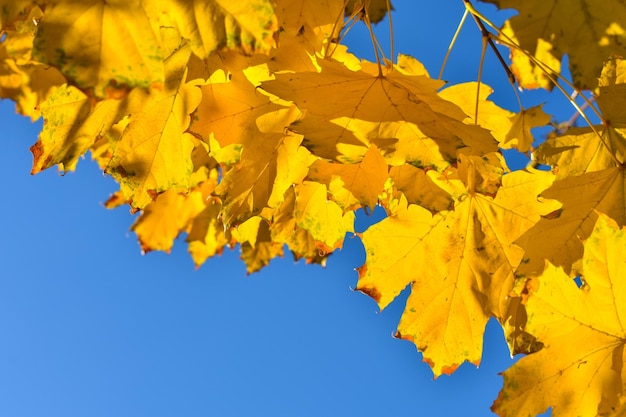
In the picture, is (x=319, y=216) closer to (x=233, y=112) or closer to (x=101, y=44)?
(x=233, y=112)

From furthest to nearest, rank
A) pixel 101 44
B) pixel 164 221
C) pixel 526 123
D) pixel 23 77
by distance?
pixel 164 221 < pixel 23 77 < pixel 526 123 < pixel 101 44

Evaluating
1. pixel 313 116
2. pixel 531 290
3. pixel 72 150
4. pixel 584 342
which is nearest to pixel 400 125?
pixel 313 116

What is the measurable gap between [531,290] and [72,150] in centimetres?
105

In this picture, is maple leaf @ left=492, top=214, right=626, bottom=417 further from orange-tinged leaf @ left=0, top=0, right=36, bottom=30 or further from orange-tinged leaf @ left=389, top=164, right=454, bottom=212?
orange-tinged leaf @ left=0, top=0, right=36, bottom=30

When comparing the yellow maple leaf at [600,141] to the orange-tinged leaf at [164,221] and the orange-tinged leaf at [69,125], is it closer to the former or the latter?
the orange-tinged leaf at [69,125]

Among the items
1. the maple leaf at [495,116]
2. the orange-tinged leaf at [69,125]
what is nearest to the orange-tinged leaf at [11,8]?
the orange-tinged leaf at [69,125]

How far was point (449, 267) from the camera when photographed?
1.49 meters

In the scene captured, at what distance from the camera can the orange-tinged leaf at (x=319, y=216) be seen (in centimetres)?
150

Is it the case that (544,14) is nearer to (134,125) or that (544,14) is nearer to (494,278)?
(494,278)

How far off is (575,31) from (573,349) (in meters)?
0.71

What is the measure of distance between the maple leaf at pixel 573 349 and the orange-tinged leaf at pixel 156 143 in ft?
2.70

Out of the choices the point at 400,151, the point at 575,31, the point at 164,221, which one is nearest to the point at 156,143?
the point at 400,151

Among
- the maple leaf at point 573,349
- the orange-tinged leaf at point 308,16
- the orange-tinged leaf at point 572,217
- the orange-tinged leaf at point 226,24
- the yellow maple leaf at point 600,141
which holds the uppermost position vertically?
the orange-tinged leaf at point 226,24

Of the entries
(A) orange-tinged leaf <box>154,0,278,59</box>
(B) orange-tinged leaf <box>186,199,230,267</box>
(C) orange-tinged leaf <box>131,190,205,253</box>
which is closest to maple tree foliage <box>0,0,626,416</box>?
(A) orange-tinged leaf <box>154,0,278,59</box>
